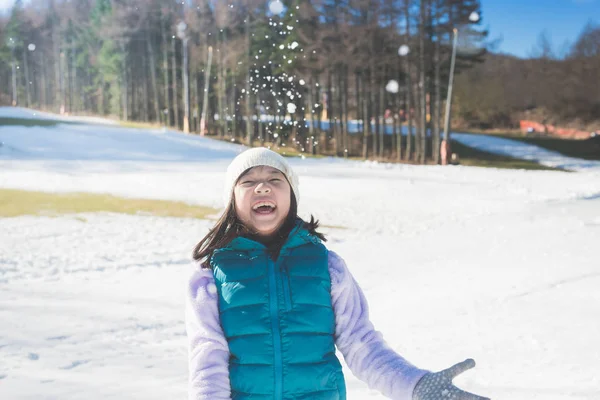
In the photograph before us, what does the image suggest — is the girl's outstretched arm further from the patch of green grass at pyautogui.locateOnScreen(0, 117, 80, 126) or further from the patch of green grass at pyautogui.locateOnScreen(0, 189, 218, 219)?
the patch of green grass at pyautogui.locateOnScreen(0, 117, 80, 126)

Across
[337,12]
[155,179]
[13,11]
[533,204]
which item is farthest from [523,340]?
[13,11]

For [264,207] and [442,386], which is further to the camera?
[264,207]

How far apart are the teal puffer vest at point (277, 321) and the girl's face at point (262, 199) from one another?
9 cm

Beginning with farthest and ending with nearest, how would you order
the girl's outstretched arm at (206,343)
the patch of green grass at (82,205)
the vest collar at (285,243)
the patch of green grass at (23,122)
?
the patch of green grass at (23,122) < the patch of green grass at (82,205) < the vest collar at (285,243) < the girl's outstretched arm at (206,343)

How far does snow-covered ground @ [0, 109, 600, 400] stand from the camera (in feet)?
12.0

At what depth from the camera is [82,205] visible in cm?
1146

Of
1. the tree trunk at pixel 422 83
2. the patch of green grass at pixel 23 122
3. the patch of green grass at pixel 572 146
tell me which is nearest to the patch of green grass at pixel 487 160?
the tree trunk at pixel 422 83

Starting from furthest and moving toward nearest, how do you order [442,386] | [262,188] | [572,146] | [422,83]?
[572,146], [422,83], [262,188], [442,386]

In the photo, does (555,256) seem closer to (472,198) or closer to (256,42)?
(472,198)

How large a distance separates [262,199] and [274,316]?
36 cm

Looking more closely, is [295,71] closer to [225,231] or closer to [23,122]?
[23,122]

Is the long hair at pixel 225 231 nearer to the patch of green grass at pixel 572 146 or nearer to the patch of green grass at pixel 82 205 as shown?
the patch of green grass at pixel 82 205

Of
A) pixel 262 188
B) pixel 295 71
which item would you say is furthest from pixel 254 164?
pixel 295 71

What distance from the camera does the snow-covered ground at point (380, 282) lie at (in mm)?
3652
